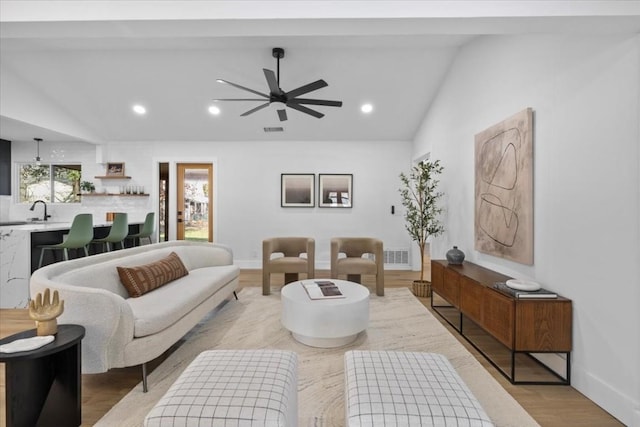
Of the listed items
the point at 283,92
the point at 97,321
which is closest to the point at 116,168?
the point at 283,92

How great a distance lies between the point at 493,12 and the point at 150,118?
5.57 metres

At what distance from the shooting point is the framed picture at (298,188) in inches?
251

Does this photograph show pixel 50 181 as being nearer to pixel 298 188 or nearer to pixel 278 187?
pixel 278 187

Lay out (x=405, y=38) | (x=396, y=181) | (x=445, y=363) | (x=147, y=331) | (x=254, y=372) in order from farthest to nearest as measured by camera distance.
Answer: (x=396, y=181) < (x=405, y=38) < (x=147, y=331) < (x=445, y=363) < (x=254, y=372)

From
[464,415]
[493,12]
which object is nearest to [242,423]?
[464,415]

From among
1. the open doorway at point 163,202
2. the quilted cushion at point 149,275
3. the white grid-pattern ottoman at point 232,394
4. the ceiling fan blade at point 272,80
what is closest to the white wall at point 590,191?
the white grid-pattern ottoman at point 232,394

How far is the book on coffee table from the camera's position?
2.97 meters

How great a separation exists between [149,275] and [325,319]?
1.68 metres

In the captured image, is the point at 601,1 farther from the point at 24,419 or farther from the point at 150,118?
the point at 150,118

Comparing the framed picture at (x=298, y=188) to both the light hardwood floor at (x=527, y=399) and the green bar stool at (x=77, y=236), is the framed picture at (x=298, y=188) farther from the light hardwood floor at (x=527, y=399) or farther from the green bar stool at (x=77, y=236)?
the light hardwood floor at (x=527, y=399)

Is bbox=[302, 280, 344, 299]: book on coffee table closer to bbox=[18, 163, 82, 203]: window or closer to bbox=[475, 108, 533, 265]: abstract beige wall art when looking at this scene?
bbox=[475, 108, 533, 265]: abstract beige wall art

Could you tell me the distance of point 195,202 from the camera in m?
6.55

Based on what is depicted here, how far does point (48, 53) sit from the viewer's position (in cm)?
438

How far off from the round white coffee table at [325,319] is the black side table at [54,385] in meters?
1.51
